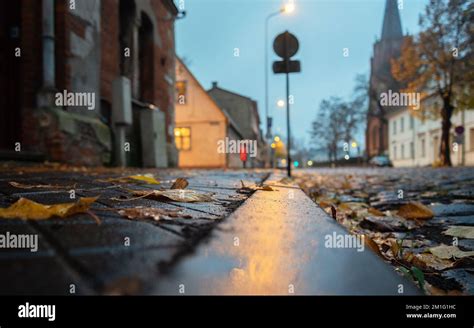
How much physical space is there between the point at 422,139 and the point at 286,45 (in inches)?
1456

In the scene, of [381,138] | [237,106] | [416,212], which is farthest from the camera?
[381,138]

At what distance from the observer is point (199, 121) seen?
2666cm

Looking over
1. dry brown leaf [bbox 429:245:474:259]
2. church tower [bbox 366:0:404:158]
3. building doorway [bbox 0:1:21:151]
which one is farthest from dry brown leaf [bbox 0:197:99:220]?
church tower [bbox 366:0:404:158]

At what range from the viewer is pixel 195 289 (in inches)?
26.2

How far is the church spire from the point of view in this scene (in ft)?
194

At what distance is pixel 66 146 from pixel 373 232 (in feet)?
18.2

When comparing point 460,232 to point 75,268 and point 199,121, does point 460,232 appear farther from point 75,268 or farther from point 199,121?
point 199,121

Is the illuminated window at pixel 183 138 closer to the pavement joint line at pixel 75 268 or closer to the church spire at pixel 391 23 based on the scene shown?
the pavement joint line at pixel 75 268

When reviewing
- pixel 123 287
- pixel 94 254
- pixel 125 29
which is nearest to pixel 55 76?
pixel 125 29

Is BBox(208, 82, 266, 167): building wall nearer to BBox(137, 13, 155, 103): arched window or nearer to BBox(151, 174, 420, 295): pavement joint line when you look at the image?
BBox(137, 13, 155, 103): arched window

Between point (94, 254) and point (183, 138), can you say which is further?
point (183, 138)

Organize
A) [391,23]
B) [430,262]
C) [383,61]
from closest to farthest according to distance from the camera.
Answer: [430,262] < [383,61] < [391,23]

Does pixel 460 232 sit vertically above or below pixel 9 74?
below
